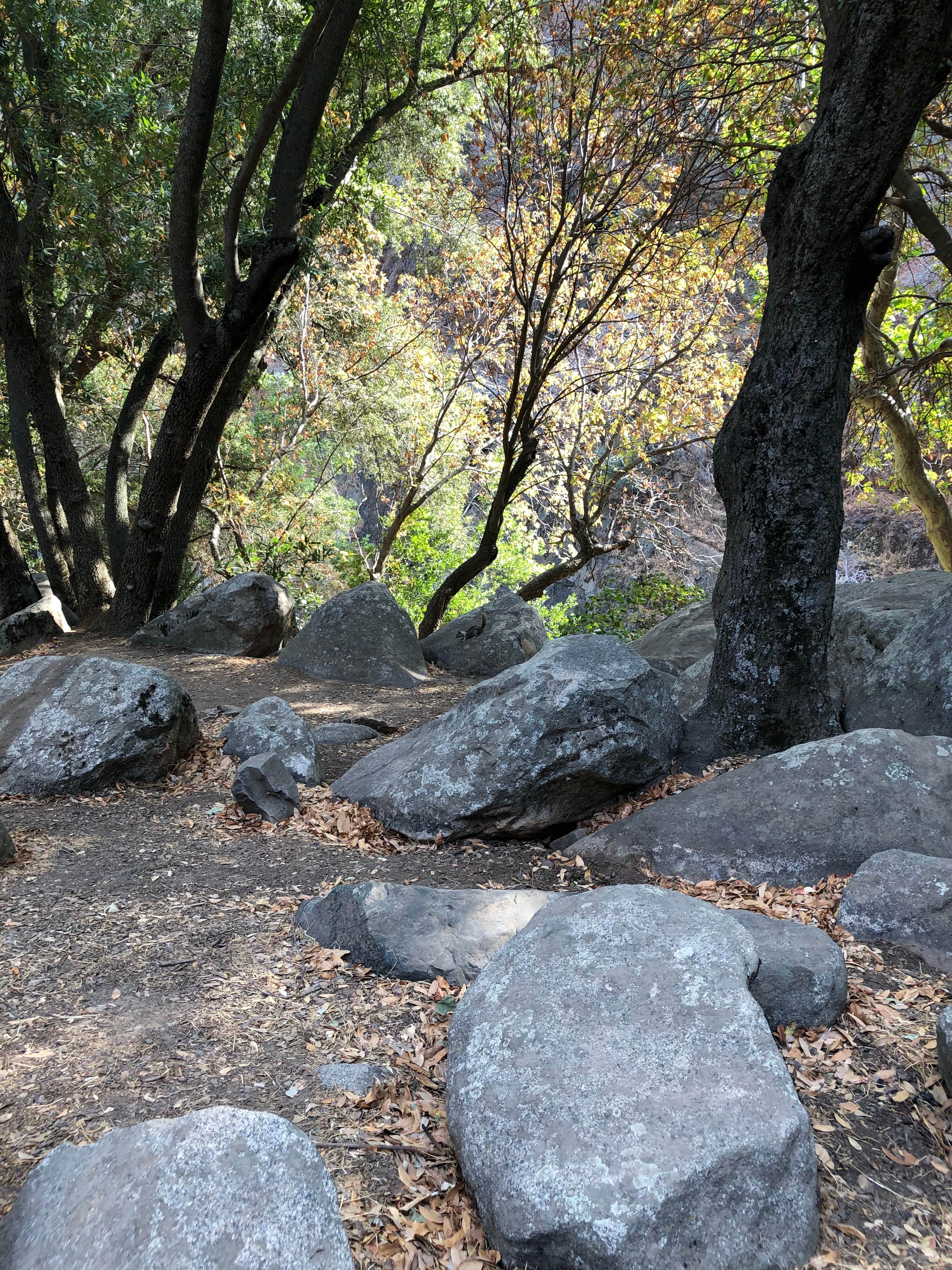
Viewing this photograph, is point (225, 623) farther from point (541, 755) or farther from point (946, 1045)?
point (946, 1045)

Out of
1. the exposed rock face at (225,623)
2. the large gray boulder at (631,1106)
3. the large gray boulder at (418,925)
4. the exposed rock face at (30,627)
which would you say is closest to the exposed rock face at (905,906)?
the large gray boulder at (631,1106)

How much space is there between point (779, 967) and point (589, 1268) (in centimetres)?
123

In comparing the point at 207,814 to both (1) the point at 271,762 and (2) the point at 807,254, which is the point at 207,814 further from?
(2) the point at 807,254

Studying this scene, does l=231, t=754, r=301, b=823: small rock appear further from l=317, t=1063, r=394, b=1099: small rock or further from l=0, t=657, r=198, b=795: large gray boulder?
l=317, t=1063, r=394, b=1099: small rock

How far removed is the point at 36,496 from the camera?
33.4 ft

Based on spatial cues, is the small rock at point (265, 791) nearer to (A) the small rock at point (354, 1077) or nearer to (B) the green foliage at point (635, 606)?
(A) the small rock at point (354, 1077)

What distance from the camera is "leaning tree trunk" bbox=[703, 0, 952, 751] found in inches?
179

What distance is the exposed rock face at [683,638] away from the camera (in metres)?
7.48

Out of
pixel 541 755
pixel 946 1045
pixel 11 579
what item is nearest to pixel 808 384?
pixel 541 755

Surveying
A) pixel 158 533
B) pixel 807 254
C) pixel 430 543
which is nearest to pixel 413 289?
pixel 430 543

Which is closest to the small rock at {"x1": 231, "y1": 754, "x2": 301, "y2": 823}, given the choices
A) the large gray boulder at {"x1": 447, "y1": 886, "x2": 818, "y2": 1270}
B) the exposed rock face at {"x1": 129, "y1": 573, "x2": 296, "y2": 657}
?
the large gray boulder at {"x1": 447, "y1": 886, "x2": 818, "y2": 1270}

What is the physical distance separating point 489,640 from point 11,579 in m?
5.62

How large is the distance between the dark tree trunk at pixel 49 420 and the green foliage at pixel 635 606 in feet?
18.9

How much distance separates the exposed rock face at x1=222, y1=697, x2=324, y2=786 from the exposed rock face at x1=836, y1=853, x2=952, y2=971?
307 centimetres
